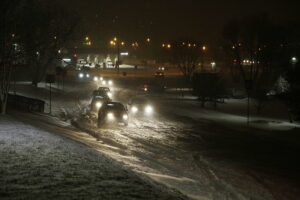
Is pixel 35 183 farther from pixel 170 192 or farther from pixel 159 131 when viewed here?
pixel 159 131

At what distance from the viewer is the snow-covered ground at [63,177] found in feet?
31.0

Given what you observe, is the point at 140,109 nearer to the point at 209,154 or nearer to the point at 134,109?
the point at 134,109

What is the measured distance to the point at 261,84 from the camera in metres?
69.9

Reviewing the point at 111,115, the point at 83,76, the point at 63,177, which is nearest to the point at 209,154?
the point at 63,177

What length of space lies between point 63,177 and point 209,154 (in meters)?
10.1

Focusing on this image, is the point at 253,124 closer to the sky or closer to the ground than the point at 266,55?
closer to the ground

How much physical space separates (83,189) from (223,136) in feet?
58.8

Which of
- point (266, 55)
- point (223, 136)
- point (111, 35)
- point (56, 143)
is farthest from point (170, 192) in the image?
point (111, 35)

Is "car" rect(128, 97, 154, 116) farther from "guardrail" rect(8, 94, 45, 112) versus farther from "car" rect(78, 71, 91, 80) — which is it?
"car" rect(78, 71, 91, 80)

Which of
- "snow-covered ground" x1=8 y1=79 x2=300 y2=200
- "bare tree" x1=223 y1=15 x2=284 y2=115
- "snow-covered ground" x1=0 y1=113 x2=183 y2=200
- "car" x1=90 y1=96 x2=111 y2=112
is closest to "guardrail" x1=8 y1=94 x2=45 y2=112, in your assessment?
"snow-covered ground" x1=8 y1=79 x2=300 y2=200

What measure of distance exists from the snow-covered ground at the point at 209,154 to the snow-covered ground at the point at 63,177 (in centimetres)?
172

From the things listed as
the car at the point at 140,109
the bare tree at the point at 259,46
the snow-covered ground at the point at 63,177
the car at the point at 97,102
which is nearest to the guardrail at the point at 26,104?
the car at the point at 97,102

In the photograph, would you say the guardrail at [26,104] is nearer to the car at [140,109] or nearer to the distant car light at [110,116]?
the distant car light at [110,116]

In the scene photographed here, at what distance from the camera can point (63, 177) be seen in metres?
10.8
